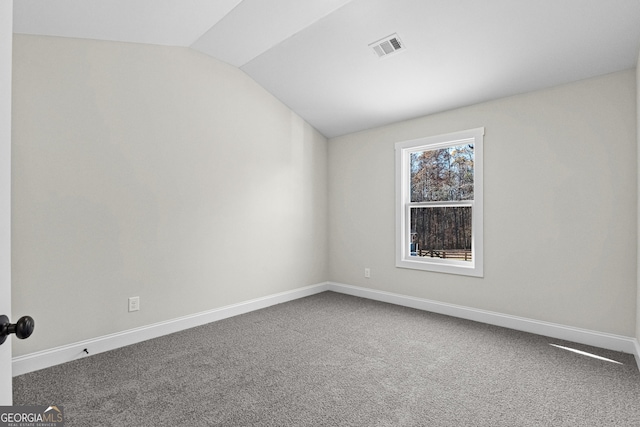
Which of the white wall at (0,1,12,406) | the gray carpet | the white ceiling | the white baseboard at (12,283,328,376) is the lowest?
the gray carpet

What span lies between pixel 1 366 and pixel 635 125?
3.83 metres

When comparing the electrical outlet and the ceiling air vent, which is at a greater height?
the ceiling air vent

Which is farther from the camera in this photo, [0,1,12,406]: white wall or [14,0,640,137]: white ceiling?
[14,0,640,137]: white ceiling

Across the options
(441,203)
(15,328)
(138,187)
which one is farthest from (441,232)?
(15,328)

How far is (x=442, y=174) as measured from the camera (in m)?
3.86

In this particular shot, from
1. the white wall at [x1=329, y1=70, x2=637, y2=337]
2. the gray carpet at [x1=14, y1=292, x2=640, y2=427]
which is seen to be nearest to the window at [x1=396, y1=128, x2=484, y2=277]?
the white wall at [x1=329, y1=70, x2=637, y2=337]

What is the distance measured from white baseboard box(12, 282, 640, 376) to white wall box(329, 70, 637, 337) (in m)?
0.07

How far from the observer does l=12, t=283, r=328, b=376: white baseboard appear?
7.80 feet

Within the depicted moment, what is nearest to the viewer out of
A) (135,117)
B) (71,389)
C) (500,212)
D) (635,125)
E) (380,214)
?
(71,389)

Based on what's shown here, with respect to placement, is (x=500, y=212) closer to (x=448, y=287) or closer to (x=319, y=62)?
(x=448, y=287)

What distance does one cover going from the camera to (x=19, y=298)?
2.35m

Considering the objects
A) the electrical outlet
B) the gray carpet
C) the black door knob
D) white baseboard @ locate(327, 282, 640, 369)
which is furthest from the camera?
the electrical outlet

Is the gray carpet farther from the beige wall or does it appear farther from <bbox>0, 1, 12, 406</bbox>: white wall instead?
<bbox>0, 1, 12, 406</bbox>: white wall

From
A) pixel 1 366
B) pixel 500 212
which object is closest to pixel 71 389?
pixel 1 366
